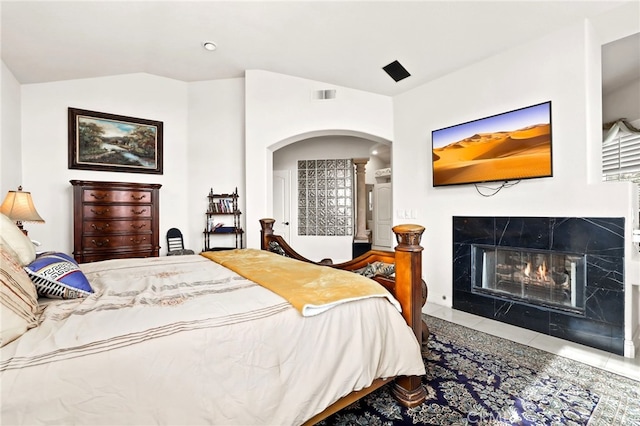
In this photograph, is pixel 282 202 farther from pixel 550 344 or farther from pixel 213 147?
pixel 550 344

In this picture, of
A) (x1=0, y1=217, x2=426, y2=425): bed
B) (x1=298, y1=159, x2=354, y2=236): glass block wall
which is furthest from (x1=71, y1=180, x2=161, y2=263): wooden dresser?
(x1=298, y1=159, x2=354, y2=236): glass block wall

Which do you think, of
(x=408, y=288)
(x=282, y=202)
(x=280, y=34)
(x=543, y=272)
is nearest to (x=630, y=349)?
(x=543, y=272)

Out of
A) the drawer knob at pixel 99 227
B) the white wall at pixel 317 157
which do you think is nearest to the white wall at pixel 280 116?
the drawer knob at pixel 99 227

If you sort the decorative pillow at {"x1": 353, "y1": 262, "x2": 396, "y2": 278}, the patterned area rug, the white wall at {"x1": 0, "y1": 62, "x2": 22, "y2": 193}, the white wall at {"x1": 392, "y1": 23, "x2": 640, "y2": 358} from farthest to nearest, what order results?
1. the white wall at {"x1": 0, "y1": 62, "x2": 22, "y2": 193}
2. the white wall at {"x1": 392, "y1": 23, "x2": 640, "y2": 358}
3. the decorative pillow at {"x1": 353, "y1": 262, "x2": 396, "y2": 278}
4. the patterned area rug

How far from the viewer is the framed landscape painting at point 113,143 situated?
3.87 meters

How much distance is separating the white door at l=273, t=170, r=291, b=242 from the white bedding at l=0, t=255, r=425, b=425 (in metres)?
4.91

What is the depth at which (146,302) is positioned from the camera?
123cm

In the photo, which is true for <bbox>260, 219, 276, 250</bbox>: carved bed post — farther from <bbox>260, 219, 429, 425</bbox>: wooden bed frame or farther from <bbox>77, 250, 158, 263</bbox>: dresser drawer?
<bbox>77, 250, 158, 263</bbox>: dresser drawer

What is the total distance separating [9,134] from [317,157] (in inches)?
184

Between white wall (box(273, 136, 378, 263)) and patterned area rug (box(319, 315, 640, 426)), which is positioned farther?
white wall (box(273, 136, 378, 263))

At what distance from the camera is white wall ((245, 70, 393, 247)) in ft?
13.4

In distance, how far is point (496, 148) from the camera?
3023mm

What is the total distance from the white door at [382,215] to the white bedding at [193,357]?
666cm

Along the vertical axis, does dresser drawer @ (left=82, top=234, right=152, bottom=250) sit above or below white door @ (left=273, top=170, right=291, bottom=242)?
below
